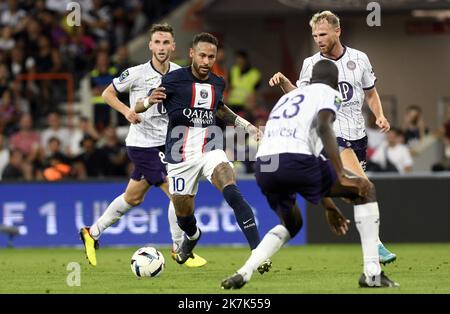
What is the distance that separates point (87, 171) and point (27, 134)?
2225mm

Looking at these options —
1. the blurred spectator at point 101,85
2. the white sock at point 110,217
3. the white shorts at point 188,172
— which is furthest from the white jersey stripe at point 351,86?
the blurred spectator at point 101,85

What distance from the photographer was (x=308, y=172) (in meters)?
10.4

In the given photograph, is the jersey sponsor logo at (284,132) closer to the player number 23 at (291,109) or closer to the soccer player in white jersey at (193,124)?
the player number 23 at (291,109)

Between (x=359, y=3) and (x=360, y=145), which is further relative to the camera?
(x=359, y=3)

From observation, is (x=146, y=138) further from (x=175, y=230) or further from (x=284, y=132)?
(x=284, y=132)

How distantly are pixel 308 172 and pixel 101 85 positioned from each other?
12088 millimetres

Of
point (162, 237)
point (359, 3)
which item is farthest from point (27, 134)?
point (359, 3)

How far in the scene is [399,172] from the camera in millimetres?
20266

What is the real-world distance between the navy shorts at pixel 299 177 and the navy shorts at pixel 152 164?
3.71 meters

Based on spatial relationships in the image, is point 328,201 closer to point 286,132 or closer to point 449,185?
point 286,132

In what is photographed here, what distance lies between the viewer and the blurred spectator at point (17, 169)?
21.1 meters

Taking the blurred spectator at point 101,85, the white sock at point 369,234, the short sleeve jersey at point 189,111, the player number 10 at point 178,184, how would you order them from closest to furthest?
1. the white sock at point 369,234
2. the short sleeve jersey at point 189,111
3. the player number 10 at point 178,184
4. the blurred spectator at point 101,85

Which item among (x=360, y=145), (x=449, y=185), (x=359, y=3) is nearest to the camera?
(x=360, y=145)

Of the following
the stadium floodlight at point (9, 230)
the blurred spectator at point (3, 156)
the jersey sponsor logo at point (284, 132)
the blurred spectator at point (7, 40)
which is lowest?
the stadium floodlight at point (9, 230)
